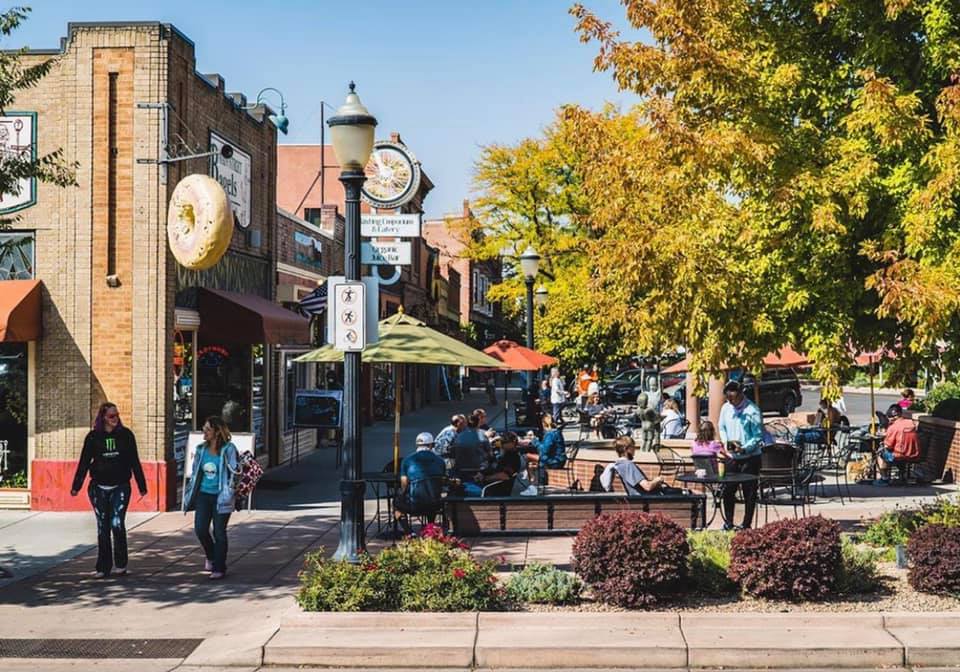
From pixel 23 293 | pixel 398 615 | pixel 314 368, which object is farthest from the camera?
pixel 314 368

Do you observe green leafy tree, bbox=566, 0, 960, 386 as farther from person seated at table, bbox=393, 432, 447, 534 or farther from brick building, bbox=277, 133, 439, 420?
brick building, bbox=277, 133, 439, 420

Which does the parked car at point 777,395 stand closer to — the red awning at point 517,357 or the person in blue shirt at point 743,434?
the red awning at point 517,357

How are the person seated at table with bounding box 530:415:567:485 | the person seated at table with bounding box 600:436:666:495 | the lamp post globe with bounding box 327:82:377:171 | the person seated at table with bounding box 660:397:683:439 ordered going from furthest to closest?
the person seated at table with bounding box 660:397:683:439 < the person seated at table with bounding box 530:415:567:485 < the person seated at table with bounding box 600:436:666:495 < the lamp post globe with bounding box 327:82:377:171

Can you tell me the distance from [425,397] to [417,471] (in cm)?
3591

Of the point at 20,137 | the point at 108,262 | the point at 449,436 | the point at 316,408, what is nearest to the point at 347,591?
the point at 449,436

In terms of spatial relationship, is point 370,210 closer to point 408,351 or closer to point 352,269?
point 408,351

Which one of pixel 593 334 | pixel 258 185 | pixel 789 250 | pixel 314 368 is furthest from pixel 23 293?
pixel 593 334

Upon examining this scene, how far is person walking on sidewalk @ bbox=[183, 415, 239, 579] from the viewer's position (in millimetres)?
11125

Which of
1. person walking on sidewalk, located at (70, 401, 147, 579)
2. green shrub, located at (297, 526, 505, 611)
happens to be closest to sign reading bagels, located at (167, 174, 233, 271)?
person walking on sidewalk, located at (70, 401, 147, 579)

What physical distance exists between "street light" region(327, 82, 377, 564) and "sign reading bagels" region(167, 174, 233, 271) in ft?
14.3

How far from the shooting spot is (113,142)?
15.7 m

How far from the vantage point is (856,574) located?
31.2ft

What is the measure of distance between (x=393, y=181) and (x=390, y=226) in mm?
3288

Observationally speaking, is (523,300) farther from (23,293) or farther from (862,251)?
(862,251)
